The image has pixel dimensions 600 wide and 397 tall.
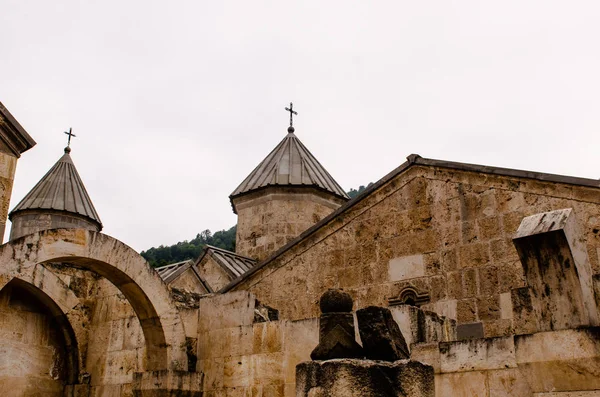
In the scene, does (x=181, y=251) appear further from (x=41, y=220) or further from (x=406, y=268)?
(x=406, y=268)

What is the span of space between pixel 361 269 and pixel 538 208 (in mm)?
2482

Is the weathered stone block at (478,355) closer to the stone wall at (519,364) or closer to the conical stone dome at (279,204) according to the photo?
the stone wall at (519,364)

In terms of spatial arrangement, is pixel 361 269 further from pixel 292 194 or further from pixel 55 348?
pixel 292 194

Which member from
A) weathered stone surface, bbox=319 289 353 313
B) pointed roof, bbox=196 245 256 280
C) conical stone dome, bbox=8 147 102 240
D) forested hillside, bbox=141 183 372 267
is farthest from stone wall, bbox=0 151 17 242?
forested hillside, bbox=141 183 372 267

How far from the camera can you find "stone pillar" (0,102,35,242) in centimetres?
656

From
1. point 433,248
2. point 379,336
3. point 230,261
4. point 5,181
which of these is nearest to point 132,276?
point 5,181

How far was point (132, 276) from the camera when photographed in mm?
7156

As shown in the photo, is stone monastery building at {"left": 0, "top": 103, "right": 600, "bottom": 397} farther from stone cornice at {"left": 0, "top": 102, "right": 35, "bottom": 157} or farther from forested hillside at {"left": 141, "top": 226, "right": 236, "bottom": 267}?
forested hillside at {"left": 141, "top": 226, "right": 236, "bottom": 267}

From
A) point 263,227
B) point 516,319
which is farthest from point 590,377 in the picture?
point 263,227

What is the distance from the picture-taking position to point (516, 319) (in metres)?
5.32

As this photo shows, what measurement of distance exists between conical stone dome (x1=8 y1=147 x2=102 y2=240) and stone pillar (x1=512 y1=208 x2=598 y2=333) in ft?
43.9

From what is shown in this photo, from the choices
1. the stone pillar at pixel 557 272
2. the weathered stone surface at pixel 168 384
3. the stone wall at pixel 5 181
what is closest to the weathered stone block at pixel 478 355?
the stone pillar at pixel 557 272

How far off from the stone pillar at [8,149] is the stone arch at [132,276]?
1.46 ft

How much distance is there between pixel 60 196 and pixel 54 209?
55 cm
